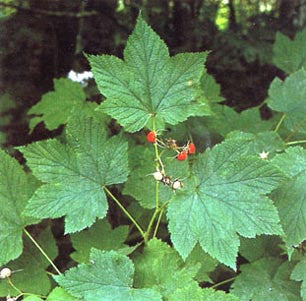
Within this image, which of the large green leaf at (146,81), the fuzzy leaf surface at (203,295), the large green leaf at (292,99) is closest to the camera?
the fuzzy leaf surface at (203,295)

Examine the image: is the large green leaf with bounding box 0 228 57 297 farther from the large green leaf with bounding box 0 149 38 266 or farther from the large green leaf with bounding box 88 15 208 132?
the large green leaf with bounding box 88 15 208 132

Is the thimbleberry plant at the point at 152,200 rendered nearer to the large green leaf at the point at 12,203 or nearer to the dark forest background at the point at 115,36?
the large green leaf at the point at 12,203

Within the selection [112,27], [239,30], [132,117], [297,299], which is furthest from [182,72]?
[239,30]

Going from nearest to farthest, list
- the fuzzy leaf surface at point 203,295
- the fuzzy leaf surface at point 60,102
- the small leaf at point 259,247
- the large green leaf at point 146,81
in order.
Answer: the fuzzy leaf surface at point 203,295 < the large green leaf at point 146,81 < the small leaf at point 259,247 < the fuzzy leaf surface at point 60,102

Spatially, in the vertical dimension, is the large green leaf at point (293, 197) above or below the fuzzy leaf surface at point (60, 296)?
above

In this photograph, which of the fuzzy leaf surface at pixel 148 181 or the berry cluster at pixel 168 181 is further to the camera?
the fuzzy leaf surface at pixel 148 181

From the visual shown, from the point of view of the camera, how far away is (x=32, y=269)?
1600 mm

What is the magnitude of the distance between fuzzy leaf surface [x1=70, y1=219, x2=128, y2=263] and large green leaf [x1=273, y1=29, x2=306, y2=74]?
104 centimetres

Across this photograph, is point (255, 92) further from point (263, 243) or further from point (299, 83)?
point (263, 243)

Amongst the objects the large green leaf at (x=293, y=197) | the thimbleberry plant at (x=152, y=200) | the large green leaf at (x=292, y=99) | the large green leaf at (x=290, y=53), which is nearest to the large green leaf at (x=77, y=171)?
the thimbleberry plant at (x=152, y=200)

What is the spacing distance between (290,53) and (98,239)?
117 centimetres

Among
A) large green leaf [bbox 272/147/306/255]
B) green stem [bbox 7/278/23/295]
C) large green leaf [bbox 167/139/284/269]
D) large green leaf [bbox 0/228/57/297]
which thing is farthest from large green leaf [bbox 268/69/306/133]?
green stem [bbox 7/278/23/295]

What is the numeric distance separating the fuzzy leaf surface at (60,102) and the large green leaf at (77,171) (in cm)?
50

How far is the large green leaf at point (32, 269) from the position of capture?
1.56 m
